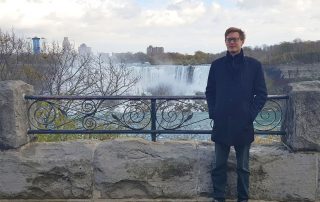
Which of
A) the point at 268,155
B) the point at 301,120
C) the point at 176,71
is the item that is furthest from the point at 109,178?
the point at 176,71

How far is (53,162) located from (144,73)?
2220 centimetres

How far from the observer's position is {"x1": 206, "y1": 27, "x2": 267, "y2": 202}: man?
3658 mm

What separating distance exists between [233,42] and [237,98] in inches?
21.0

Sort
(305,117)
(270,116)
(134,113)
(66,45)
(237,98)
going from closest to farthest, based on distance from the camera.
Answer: (237,98)
(305,117)
(270,116)
(134,113)
(66,45)

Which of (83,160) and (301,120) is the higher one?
(301,120)

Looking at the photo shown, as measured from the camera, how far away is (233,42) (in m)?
3.70

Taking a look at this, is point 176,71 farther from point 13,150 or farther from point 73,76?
point 13,150

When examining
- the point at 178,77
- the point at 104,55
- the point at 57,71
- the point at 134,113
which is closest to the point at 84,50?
the point at 104,55

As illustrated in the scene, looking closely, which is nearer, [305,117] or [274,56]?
[305,117]

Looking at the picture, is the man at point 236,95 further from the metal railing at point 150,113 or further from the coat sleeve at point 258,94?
the metal railing at point 150,113

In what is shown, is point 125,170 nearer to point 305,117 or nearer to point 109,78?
point 305,117

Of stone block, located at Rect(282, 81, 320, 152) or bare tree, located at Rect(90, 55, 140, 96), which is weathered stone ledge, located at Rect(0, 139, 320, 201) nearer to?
stone block, located at Rect(282, 81, 320, 152)

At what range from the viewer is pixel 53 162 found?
168 inches

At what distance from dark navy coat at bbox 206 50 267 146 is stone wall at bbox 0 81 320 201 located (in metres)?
0.58
